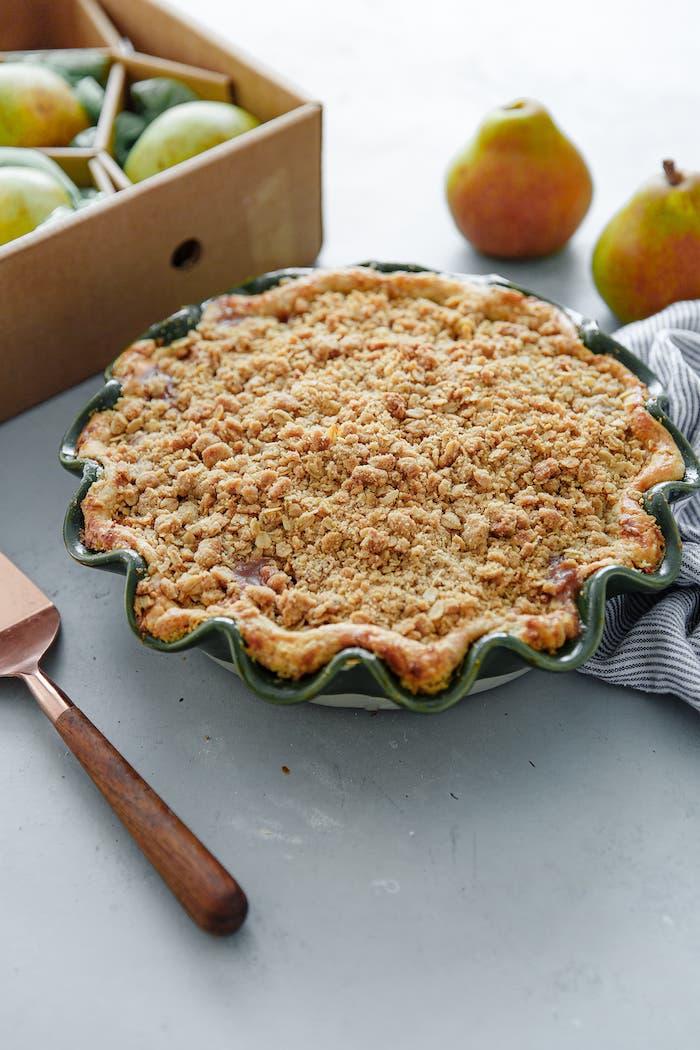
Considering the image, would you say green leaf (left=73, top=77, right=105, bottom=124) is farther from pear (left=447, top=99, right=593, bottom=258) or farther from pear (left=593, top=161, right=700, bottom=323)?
pear (left=593, top=161, right=700, bottom=323)

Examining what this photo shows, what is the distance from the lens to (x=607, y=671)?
3.46ft

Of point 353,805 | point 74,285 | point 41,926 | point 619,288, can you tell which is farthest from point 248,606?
point 619,288

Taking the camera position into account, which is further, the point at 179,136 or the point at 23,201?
the point at 179,136

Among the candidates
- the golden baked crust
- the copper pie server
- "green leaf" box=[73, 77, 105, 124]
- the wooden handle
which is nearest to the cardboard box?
"green leaf" box=[73, 77, 105, 124]

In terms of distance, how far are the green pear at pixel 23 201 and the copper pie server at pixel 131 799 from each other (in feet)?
1.88

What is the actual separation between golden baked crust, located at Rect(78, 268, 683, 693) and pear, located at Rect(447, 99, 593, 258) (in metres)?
0.38

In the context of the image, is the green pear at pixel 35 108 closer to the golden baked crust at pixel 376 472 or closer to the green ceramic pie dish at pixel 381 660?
the golden baked crust at pixel 376 472

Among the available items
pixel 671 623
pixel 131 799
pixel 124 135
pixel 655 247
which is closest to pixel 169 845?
pixel 131 799

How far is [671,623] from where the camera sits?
104 cm

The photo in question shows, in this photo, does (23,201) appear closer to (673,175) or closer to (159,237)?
(159,237)

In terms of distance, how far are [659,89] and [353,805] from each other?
1867mm

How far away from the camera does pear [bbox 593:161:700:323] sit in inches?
53.9

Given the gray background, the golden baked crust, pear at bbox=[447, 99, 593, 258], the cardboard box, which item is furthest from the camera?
pear at bbox=[447, 99, 593, 258]

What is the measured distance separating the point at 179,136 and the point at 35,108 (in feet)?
0.84
